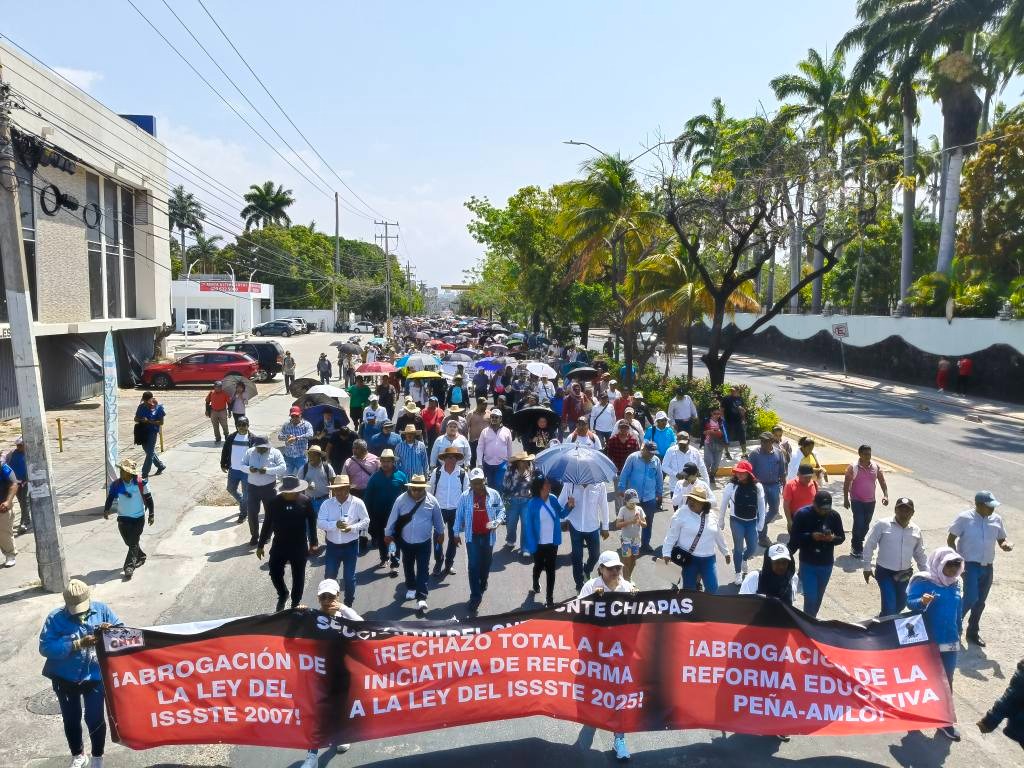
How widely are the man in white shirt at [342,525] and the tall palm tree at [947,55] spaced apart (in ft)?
104

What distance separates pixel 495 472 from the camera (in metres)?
12.3

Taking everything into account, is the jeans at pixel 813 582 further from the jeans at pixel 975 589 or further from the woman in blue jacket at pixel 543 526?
the woman in blue jacket at pixel 543 526

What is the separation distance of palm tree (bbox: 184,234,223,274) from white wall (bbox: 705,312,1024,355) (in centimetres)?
7832

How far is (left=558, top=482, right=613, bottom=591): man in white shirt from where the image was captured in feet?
29.7

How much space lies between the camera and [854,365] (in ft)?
123

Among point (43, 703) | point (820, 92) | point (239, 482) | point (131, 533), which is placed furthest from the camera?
point (820, 92)

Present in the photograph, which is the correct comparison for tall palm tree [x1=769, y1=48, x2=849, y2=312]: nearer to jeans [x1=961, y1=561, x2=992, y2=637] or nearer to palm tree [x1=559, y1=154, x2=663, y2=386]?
palm tree [x1=559, y1=154, x2=663, y2=386]

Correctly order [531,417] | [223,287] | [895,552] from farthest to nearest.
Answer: [223,287] → [531,417] → [895,552]

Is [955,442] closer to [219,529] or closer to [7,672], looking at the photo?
[219,529]

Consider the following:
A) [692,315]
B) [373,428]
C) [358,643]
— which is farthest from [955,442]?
[358,643]

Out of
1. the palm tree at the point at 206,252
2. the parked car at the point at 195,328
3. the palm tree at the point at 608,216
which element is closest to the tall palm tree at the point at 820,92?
the palm tree at the point at 608,216

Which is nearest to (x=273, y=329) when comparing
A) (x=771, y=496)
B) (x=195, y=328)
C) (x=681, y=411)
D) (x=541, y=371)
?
(x=195, y=328)

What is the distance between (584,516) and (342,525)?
8.56 ft

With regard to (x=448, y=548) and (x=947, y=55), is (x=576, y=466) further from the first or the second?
(x=947, y=55)
